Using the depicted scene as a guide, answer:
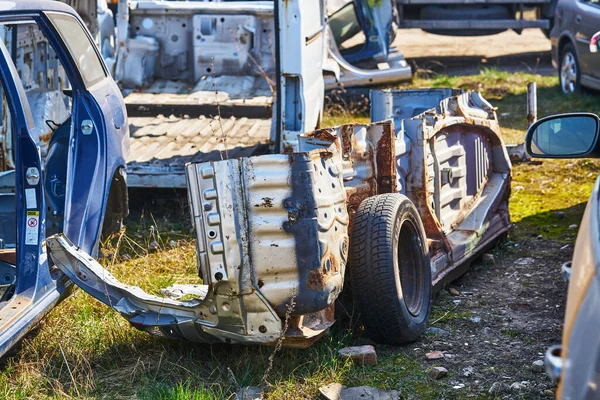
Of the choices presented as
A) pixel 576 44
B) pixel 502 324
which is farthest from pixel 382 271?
pixel 576 44

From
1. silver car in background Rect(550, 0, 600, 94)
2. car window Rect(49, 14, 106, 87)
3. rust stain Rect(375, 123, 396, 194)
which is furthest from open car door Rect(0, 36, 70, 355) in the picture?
silver car in background Rect(550, 0, 600, 94)

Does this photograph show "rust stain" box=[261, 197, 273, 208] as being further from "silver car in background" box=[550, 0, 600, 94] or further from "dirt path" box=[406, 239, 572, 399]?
"silver car in background" box=[550, 0, 600, 94]

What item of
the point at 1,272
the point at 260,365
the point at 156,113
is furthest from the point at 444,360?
the point at 156,113

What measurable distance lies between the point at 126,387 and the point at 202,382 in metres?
0.38

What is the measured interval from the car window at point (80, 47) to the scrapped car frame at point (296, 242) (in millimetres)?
1215

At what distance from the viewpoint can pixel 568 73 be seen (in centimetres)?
1119

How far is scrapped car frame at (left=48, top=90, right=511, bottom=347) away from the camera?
12.8ft

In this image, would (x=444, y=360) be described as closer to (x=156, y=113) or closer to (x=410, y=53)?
(x=156, y=113)

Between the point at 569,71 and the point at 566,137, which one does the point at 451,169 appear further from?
the point at 569,71

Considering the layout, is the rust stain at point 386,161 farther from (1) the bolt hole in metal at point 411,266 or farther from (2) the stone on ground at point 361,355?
(2) the stone on ground at point 361,355

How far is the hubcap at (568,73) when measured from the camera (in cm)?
1102

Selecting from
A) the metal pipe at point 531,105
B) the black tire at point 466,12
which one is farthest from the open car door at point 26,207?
the black tire at point 466,12

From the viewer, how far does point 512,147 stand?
7.43 meters

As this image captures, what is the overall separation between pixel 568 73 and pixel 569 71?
0.04 metres
